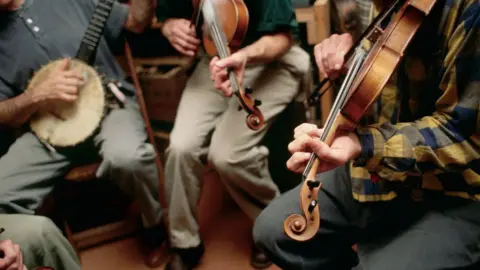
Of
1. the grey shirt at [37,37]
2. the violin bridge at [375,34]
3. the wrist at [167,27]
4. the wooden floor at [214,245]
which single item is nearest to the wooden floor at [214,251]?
the wooden floor at [214,245]

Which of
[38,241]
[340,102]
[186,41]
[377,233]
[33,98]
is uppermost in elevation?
[340,102]

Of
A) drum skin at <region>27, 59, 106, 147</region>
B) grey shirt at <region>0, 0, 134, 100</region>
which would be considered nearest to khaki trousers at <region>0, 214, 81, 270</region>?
drum skin at <region>27, 59, 106, 147</region>

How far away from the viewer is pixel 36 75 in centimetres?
180

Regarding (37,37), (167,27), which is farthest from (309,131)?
(37,37)

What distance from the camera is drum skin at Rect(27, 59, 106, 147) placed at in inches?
70.5

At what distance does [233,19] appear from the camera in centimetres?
155

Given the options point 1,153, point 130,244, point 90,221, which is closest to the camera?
point 1,153

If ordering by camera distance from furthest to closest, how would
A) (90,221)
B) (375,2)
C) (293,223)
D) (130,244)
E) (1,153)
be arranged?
(90,221)
(130,244)
(1,153)
(375,2)
(293,223)

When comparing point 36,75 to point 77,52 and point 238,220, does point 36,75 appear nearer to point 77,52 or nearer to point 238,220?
point 77,52

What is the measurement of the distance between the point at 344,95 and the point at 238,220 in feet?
4.41

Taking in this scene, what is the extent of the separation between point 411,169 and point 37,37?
4.86ft

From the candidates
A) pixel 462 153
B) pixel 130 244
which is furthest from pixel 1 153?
pixel 462 153

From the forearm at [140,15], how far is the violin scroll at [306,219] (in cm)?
128

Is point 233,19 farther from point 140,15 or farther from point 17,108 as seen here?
point 17,108
